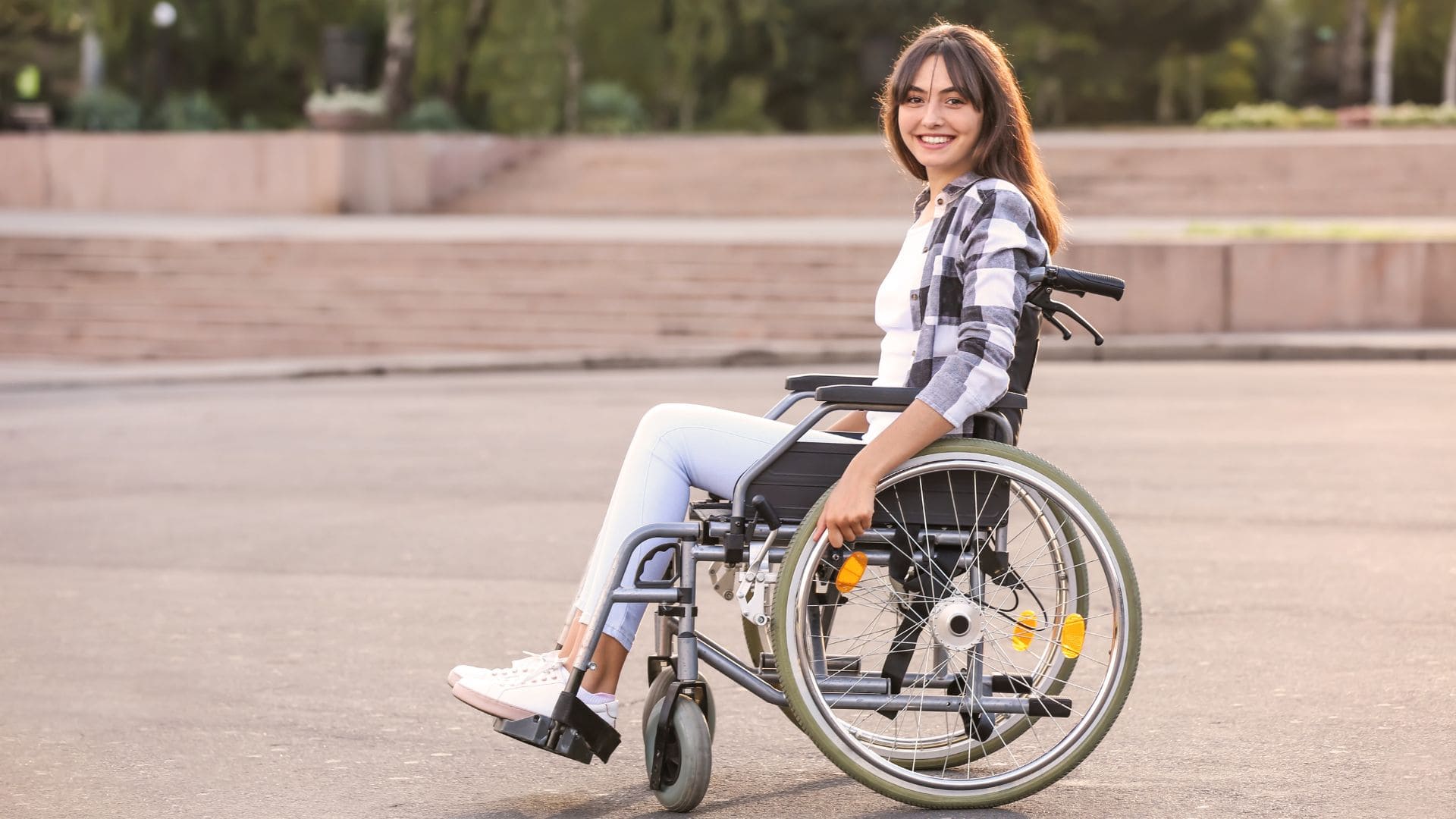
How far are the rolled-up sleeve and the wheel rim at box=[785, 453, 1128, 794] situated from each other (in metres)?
0.13

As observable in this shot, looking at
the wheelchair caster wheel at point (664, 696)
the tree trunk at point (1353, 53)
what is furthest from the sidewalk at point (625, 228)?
the tree trunk at point (1353, 53)

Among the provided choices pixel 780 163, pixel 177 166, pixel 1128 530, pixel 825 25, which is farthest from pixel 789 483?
pixel 825 25

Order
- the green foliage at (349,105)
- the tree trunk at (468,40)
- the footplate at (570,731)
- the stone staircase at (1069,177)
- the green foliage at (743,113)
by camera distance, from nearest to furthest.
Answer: the footplate at (570,731) → the stone staircase at (1069,177) → the green foliage at (349,105) → the tree trunk at (468,40) → the green foliage at (743,113)

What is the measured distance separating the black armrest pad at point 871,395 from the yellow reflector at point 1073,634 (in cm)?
60

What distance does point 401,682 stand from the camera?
215 inches

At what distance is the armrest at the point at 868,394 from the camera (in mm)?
3910

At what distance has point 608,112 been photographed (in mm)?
39031

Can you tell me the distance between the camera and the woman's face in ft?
13.7

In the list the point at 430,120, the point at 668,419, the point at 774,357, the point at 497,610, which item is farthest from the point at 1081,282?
the point at 430,120

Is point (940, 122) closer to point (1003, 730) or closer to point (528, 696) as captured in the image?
point (1003, 730)

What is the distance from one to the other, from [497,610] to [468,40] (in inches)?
1418

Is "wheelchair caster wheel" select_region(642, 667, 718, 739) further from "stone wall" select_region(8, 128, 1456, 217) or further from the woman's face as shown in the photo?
"stone wall" select_region(8, 128, 1456, 217)

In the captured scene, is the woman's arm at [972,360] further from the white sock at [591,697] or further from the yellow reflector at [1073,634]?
the white sock at [591,697]

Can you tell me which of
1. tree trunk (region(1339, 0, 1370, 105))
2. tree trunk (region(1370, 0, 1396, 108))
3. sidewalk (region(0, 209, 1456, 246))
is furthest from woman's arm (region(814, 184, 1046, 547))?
tree trunk (region(1339, 0, 1370, 105))
